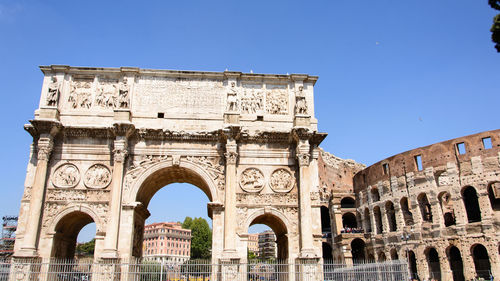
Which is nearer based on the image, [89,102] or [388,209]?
[89,102]

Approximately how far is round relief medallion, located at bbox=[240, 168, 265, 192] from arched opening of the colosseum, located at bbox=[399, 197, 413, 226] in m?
18.1

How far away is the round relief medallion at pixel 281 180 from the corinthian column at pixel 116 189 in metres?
5.65

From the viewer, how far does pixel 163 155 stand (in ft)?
51.2

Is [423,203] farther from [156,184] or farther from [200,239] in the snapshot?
[200,239]

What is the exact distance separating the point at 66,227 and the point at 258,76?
9736 millimetres

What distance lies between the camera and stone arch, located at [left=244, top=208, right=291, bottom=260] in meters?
15.3

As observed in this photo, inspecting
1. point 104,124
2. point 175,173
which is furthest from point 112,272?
point 104,124

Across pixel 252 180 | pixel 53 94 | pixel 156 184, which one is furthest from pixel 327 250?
pixel 53 94

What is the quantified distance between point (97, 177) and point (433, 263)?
23511 millimetres

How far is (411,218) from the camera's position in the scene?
29938mm

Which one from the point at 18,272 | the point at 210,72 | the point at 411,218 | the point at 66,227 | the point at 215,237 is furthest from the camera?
the point at 411,218

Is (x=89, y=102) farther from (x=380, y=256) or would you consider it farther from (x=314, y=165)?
(x=380, y=256)

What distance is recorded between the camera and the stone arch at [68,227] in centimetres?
1465

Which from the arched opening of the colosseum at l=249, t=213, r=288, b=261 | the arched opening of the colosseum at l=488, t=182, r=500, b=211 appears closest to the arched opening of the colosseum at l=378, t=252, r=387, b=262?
the arched opening of the colosseum at l=488, t=182, r=500, b=211
